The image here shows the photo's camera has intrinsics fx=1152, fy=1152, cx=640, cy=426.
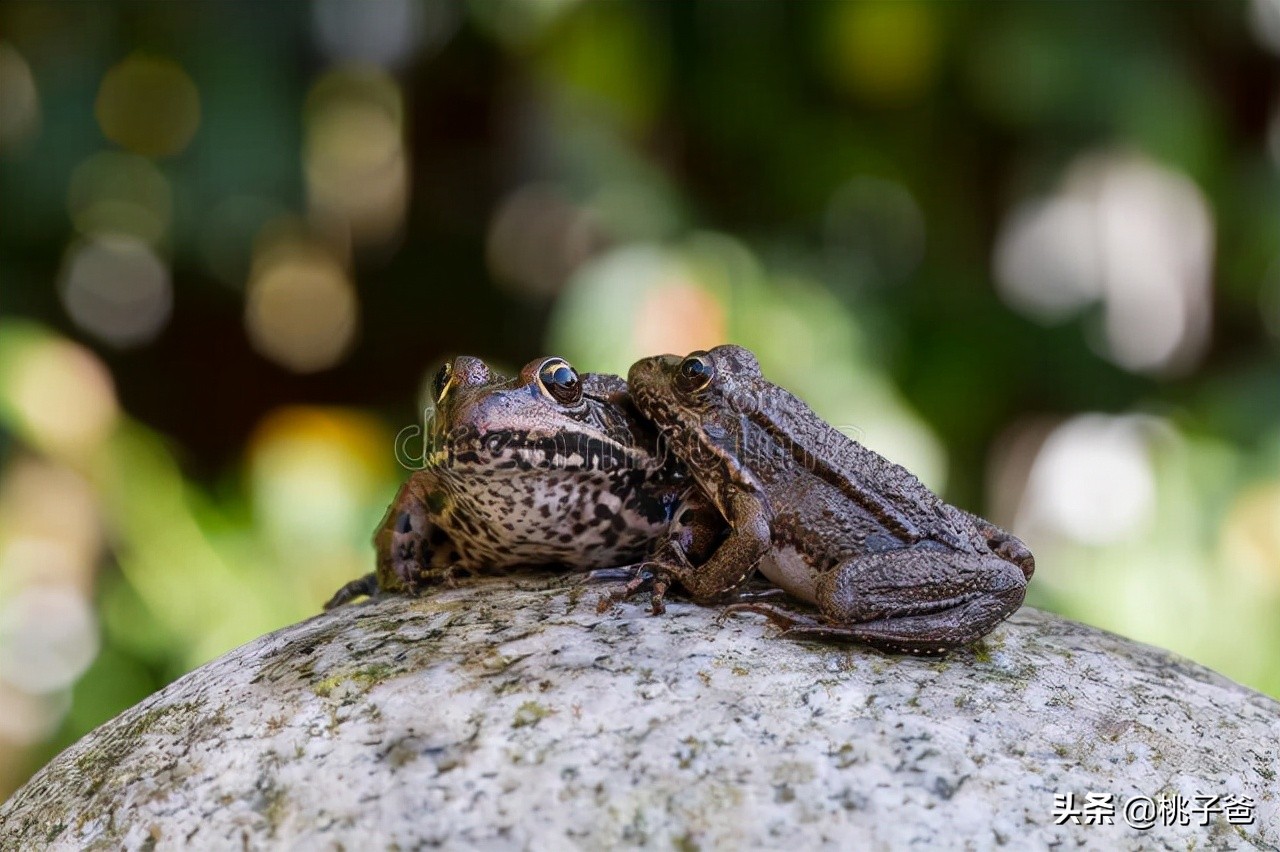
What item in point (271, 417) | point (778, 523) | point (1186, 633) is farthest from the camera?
point (271, 417)

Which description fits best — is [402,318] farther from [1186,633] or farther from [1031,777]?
[1031,777]

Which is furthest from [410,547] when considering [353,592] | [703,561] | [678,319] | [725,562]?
[678,319]

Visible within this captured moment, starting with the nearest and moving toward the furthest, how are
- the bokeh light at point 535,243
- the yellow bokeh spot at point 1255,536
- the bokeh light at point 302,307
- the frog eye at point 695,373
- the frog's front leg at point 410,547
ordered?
the frog eye at point 695,373
the frog's front leg at point 410,547
the yellow bokeh spot at point 1255,536
the bokeh light at point 302,307
the bokeh light at point 535,243

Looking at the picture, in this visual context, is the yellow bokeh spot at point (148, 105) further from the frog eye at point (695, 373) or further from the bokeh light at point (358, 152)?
the frog eye at point (695, 373)

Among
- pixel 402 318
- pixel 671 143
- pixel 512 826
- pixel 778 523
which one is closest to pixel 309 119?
pixel 402 318

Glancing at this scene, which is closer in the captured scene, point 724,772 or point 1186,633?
point 724,772

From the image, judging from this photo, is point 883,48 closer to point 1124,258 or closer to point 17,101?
point 1124,258

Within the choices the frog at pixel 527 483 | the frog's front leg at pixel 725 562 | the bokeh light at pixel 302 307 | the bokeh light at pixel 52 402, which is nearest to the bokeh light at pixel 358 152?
the bokeh light at pixel 302 307
